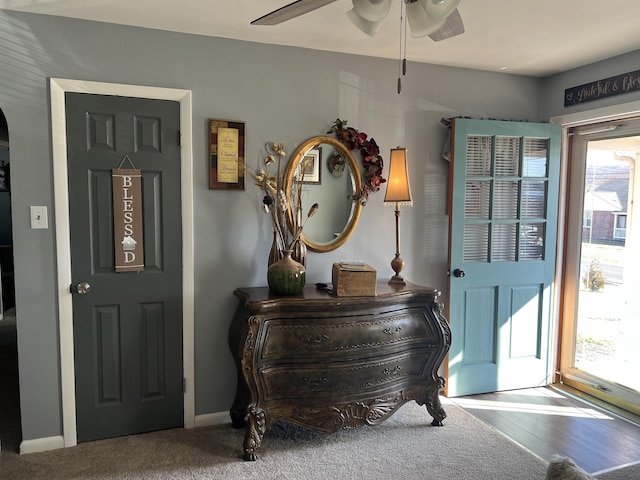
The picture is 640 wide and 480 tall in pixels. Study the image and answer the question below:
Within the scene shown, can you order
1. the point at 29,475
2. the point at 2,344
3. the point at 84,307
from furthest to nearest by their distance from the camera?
the point at 2,344 < the point at 84,307 < the point at 29,475

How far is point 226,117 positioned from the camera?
9.41ft

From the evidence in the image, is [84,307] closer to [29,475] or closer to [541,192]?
[29,475]

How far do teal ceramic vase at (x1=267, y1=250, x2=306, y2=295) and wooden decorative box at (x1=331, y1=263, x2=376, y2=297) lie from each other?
0.71 feet

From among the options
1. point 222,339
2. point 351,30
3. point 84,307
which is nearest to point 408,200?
point 351,30

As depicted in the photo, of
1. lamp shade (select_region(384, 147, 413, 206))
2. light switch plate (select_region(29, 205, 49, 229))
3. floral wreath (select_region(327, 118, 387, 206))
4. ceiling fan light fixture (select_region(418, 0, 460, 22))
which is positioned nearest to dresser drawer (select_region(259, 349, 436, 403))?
lamp shade (select_region(384, 147, 413, 206))

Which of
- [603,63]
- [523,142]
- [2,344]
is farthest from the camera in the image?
[2,344]

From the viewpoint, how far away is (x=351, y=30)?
8.82ft

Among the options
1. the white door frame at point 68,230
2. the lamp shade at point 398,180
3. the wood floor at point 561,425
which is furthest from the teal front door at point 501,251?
the white door frame at point 68,230

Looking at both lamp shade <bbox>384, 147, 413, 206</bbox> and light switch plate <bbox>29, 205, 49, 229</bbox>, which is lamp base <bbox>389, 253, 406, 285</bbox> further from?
light switch plate <bbox>29, 205, 49, 229</bbox>

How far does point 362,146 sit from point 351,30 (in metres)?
0.73

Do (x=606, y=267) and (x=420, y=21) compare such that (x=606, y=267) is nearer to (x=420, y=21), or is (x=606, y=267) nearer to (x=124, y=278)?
(x=420, y=21)

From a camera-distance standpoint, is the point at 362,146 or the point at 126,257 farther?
the point at 362,146

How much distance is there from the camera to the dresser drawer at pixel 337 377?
2569 millimetres

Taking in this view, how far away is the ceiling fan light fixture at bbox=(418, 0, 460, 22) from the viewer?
5.38ft
